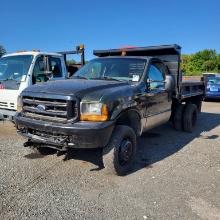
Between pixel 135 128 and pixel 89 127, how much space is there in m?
1.41

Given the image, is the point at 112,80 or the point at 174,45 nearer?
the point at 112,80

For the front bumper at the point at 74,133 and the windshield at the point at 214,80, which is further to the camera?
the windshield at the point at 214,80

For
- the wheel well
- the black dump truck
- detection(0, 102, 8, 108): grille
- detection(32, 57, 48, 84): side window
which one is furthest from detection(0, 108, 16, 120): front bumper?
the wheel well

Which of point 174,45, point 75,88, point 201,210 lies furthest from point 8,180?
point 174,45

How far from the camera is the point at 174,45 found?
7438mm

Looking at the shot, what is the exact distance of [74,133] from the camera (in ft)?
15.5

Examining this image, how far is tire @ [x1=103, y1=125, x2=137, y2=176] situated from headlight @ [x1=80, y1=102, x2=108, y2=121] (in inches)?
19.5

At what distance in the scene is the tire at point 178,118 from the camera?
859 centimetres

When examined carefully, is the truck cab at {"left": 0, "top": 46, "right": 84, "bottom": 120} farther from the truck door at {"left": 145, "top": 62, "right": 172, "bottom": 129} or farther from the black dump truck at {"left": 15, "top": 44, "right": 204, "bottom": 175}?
the truck door at {"left": 145, "top": 62, "right": 172, "bottom": 129}

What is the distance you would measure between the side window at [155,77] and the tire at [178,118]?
1.81 m

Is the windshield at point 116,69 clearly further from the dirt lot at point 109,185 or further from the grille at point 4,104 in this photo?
the grille at point 4,104

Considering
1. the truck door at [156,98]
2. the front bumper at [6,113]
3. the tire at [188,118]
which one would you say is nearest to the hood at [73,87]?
the truck door at [156,98]

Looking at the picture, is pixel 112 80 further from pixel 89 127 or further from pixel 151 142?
pixel 151 142

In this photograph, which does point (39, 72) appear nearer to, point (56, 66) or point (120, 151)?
point (56, 66)
